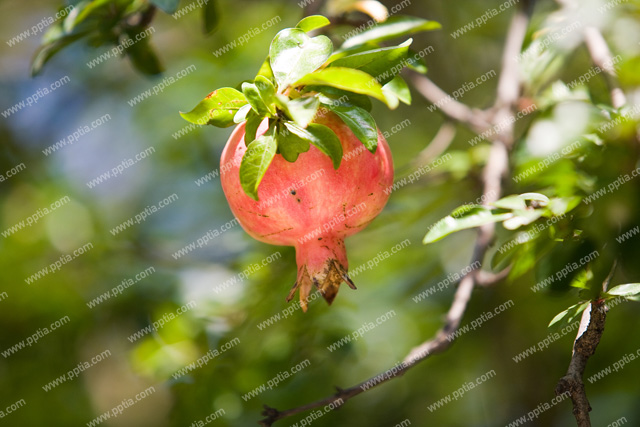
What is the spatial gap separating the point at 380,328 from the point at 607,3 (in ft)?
4.39

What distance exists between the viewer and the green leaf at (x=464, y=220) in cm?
92

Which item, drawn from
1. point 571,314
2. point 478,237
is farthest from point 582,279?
point 478,237

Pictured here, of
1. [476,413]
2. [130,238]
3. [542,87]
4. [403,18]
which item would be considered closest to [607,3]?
[403,18]

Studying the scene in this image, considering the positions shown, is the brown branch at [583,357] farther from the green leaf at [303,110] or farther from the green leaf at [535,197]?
the green leaf at [303,110]

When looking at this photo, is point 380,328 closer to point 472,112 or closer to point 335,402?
point 472,112

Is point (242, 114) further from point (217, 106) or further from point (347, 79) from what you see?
point (347, 79)

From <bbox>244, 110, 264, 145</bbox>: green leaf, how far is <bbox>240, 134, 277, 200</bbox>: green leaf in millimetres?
52

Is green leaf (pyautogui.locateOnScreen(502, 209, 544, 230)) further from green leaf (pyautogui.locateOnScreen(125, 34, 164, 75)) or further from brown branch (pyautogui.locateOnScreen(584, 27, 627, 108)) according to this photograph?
green leaf (pyautogui.locateOnScreen(125, 34, 164, 75))

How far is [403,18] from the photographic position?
1251 mm

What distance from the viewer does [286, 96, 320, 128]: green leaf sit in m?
0.72

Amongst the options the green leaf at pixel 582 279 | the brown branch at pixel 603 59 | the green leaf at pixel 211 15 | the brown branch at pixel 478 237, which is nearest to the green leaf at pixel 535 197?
the green leaf at pixel 582 279

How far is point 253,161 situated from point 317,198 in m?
0.11

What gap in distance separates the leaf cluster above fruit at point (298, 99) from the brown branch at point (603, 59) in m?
0.51

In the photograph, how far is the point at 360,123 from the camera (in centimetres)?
82
